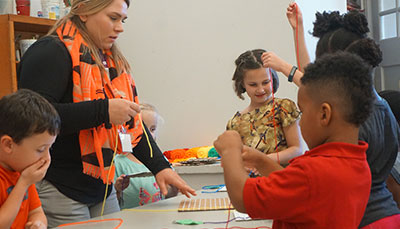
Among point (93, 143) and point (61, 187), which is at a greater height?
point (93, 143)

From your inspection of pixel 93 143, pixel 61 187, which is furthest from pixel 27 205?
pixel 93 143

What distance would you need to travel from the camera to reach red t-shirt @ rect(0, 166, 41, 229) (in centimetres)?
118

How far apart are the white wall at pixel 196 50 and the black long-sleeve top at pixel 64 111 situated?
204 centimetres

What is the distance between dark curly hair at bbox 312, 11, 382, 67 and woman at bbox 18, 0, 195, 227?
0.64 metres

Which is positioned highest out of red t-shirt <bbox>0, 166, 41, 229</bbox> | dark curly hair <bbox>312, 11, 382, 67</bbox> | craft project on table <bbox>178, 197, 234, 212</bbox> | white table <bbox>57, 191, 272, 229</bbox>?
dark curly hair <bbox>312, 11, 382, 67</bbox>

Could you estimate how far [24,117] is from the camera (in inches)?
46.9

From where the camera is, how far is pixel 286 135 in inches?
80.8

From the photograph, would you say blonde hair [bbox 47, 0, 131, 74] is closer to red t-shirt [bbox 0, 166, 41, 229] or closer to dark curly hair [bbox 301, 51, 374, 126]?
red t-shirt [bbox 0, 166, 41, 229]

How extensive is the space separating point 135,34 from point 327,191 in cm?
308

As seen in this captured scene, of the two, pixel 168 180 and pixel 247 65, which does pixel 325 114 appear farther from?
pixel 247 65

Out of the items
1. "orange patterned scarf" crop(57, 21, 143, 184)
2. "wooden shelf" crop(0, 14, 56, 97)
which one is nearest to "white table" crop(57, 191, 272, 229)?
"orange patterned scarf" crop(57, 21, 143, 184)

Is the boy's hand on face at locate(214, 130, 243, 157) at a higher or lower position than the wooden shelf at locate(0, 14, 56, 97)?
lower

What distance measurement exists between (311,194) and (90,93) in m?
0.80

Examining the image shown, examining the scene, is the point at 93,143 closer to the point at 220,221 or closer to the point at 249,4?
the point at 220,221
